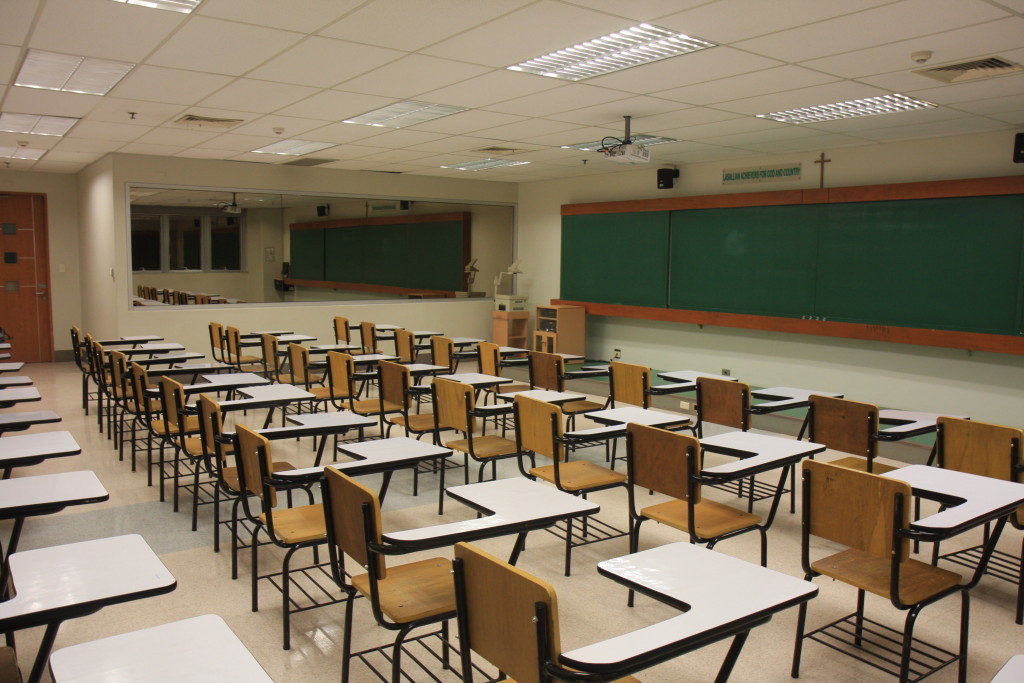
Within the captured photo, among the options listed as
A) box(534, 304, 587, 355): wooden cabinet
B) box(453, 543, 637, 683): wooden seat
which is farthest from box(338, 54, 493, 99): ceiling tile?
box(534, 304, 587, 355): wooden cabinet

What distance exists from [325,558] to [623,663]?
2.88 metres

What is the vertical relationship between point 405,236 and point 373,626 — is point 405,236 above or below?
above

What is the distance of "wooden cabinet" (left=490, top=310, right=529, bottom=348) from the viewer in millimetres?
11789

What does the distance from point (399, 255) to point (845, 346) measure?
7.73m

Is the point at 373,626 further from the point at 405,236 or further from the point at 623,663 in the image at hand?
the point at 405,236

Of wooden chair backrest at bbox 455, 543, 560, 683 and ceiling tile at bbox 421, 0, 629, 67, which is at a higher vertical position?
ceiling tile at bbox 421, 0, 629, 67

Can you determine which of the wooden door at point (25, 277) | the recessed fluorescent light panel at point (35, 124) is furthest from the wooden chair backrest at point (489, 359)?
the wooden door at point (25, 277)

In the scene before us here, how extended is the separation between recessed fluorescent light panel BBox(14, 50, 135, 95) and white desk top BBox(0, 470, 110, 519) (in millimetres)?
3420

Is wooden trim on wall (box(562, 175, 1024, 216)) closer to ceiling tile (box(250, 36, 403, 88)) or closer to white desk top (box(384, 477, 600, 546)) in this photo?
ceiling tile (box(250, 36, 403, 88))

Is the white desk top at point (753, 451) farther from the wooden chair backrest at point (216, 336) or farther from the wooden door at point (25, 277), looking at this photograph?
the wooden door at point (25, 277)

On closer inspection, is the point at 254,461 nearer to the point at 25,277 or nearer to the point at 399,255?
the point at 399,255

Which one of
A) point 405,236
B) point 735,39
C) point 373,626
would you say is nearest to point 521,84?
point 735,39

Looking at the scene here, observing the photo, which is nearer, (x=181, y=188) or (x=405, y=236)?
(x=181, y=188)

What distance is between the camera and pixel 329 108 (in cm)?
654
